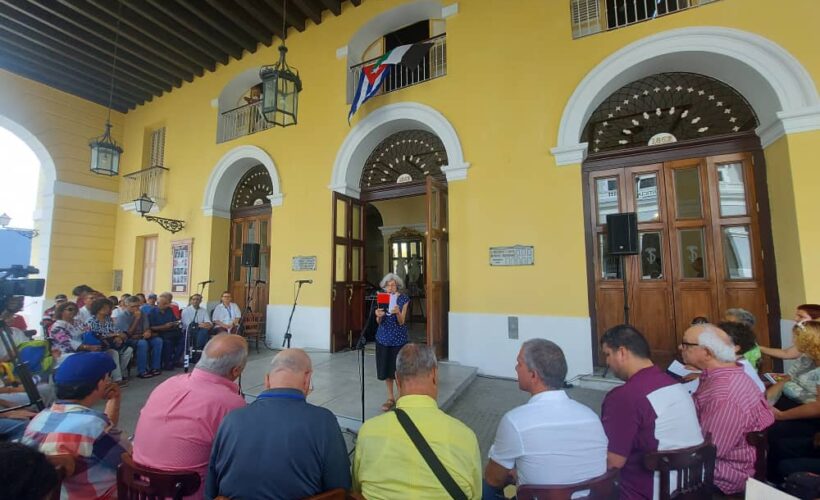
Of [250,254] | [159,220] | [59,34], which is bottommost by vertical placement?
[250,254]

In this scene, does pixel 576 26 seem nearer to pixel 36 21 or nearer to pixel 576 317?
pixel 576 317

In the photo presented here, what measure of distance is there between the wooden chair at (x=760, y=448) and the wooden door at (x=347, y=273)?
15.5ft

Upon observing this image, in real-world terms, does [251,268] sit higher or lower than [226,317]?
higher

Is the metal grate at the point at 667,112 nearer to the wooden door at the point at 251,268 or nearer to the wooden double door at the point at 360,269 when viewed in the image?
the wooden double door at the point at 360,269

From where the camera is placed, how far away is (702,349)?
1.87 meters

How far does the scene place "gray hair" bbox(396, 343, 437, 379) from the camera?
1441 millimetres

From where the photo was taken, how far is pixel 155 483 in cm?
130

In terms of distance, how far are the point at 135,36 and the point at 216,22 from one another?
1.64m

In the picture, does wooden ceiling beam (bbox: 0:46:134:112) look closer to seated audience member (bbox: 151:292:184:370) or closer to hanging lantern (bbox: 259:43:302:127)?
seated audience member (bbox: 151:292:184:370)

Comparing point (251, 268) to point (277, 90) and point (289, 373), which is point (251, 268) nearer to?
point (277, 90)

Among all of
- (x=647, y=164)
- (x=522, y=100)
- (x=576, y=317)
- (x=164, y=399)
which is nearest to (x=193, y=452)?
(x=164, y=399)

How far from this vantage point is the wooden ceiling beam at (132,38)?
230 inches

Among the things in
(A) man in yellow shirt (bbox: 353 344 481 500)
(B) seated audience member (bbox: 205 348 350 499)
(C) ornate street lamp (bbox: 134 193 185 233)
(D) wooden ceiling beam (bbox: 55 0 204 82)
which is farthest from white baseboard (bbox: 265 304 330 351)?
(D) wooden ceiling beam (bbox: 55 0 204 82)

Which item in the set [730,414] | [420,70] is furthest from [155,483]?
[420,70]
